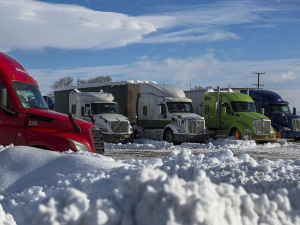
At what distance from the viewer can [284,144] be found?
23.6 meters

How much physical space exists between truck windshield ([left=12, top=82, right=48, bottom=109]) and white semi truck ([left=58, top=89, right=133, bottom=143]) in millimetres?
9644

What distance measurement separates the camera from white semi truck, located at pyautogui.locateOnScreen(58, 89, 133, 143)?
20734 millimetres

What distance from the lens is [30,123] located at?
983 centimetres

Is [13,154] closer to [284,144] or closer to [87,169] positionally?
[87,169]

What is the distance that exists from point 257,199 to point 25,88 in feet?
24.2

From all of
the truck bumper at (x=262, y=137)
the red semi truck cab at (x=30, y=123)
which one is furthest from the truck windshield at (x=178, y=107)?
the red semi truck cab at (x=30, y=123)

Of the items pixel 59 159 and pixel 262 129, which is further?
pixel 262 129

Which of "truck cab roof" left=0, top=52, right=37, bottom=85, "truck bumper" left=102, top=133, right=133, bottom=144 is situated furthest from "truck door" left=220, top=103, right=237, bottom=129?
"truck cab roof" left=0, top=52, right=37, bottom=85

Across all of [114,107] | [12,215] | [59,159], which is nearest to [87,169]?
[59,159]

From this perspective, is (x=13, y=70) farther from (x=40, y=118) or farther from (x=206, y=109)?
(x=206, y=109)

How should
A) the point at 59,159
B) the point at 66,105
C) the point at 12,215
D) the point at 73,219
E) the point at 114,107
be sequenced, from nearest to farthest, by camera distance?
the point at 73,219, the point at 12,215, the point at 59,159, the point at 114,107, the point at 66,105

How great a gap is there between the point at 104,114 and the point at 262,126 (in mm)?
8345

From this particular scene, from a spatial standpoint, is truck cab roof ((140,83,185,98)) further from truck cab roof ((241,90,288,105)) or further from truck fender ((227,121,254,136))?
truck cab roof ((241,90,288,105))


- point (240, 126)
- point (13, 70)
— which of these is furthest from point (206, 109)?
point (13, 70)
